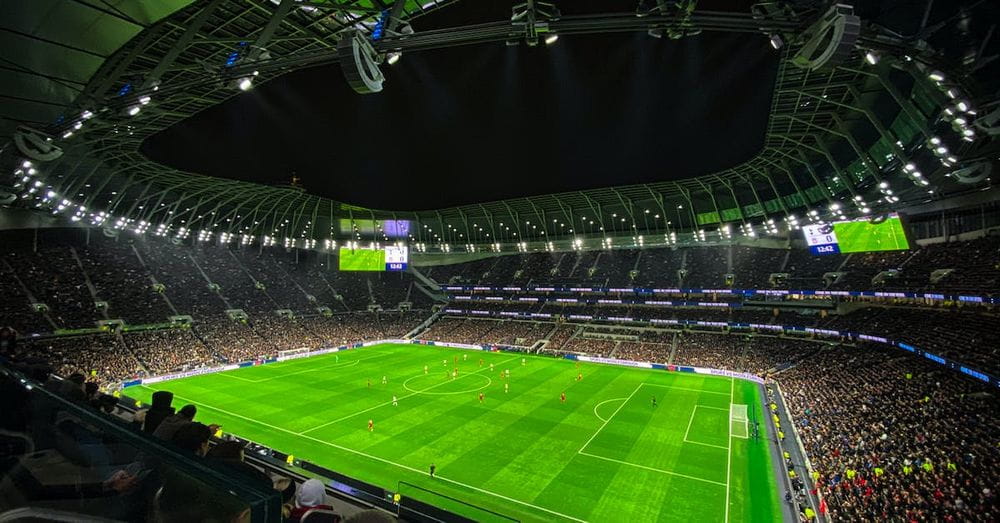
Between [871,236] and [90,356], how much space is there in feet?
232

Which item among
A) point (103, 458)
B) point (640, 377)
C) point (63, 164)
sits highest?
point (63, 164)

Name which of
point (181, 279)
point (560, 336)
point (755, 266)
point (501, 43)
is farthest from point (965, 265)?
point (181, 279)

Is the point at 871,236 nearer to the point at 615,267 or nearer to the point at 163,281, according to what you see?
the point at 615,267

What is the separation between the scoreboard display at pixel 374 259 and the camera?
64.4 meters

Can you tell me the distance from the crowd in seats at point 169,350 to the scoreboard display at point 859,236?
6326 cm

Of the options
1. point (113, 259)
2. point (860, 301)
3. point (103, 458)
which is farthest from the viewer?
point (113, 259)

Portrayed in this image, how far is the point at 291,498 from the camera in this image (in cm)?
477

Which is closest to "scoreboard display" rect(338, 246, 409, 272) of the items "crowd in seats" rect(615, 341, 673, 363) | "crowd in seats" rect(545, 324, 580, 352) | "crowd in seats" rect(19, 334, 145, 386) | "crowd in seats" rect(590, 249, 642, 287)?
"crowd in seats" rect(545, 324, 580, 352)

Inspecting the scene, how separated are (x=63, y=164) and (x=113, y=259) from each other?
2601cm

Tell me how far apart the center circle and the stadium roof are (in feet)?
89.4

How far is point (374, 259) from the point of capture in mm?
65375

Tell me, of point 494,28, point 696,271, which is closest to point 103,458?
point 494,28

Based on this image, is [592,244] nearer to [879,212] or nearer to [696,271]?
[696,271]

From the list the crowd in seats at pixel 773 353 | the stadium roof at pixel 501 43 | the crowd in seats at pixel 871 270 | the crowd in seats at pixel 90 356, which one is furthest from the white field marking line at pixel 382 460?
the crowd in seats at pixel 871 270
